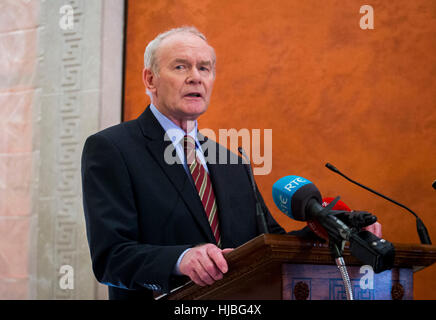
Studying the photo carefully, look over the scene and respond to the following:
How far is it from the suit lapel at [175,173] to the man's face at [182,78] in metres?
0.10

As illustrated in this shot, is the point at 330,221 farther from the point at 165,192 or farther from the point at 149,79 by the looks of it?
the point at 149,79

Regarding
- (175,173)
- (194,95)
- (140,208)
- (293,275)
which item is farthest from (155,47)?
(293,275)

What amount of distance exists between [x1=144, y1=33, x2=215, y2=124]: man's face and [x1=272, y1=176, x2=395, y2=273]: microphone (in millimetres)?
764

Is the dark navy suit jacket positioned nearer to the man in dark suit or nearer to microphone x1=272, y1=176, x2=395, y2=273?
the man in dark suit

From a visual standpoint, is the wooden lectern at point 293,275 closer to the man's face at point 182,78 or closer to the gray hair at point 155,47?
the man's face at point 182,78

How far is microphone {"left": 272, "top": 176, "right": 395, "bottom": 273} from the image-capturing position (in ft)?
3.49

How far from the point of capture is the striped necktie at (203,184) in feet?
5.89

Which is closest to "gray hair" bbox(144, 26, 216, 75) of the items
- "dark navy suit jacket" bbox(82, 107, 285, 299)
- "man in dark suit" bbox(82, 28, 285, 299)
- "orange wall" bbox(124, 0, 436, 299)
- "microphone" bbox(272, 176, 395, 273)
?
"man in dark suit" bbox(82, 28, 285, 299)

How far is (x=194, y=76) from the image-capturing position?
1.99m

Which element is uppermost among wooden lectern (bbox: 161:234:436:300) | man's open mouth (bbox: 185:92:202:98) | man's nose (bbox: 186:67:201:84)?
man's nose (bbox: 186:67:201:84)

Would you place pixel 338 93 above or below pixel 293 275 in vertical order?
above

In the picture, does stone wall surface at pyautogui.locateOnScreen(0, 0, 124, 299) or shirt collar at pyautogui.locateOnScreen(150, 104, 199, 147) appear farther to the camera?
stone wall surface at pyautogui.locateOnScreen(0, 0, 124, 299)

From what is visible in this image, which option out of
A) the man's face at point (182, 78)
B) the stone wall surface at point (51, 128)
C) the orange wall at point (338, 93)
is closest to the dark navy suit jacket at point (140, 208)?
the man's face at point (182, 78)

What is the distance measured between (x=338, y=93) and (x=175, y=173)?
1.78m
